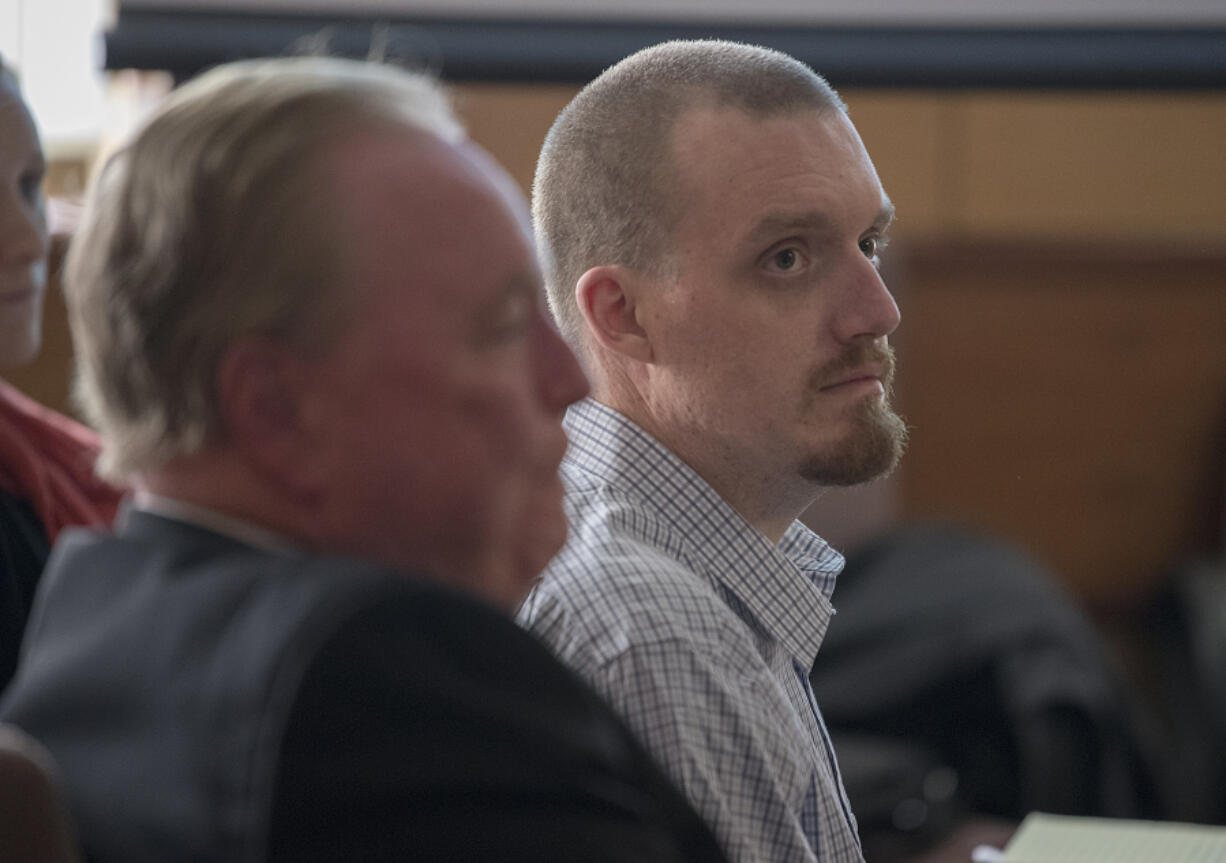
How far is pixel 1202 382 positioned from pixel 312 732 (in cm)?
302

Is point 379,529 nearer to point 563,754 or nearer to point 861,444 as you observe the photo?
point 563,754

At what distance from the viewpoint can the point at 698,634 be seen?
0.93 m

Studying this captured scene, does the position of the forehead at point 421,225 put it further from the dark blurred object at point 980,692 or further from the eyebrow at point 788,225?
the dark blurred object at point 980,692

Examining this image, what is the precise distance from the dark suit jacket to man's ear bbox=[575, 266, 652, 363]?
0.57 m

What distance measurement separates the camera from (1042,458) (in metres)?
3.23

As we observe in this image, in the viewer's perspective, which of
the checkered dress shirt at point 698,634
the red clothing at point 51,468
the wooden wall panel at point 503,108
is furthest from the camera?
the wooden wall panel at point 503,108

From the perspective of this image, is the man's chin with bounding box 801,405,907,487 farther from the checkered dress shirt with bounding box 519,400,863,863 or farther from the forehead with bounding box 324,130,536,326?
the forehead with bounding box 324,130,536,326

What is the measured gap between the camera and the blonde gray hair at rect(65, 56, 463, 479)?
612mm

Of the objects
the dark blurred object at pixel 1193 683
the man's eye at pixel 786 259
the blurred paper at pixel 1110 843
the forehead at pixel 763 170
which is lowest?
the dark blurred object at pixel 1193 683

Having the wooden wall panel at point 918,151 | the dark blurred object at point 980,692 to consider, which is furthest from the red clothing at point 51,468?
the wooden wall panel at point 918,151

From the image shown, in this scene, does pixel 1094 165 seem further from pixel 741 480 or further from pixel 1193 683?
pixel 741 480

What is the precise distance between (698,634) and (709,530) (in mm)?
152

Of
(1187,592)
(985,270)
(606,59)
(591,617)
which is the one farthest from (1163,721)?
(591,617)

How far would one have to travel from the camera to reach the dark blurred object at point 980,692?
255 cm
